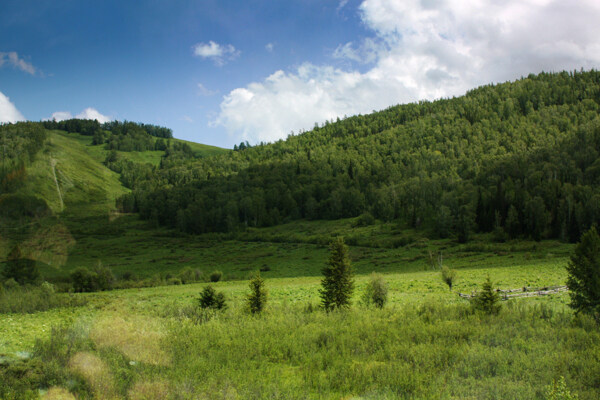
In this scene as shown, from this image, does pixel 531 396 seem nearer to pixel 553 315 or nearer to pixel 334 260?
pixel 553 315

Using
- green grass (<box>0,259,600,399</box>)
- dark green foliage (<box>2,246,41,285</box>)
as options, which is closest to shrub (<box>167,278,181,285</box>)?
dark green foliage (<box>2,246,41,285</box>)

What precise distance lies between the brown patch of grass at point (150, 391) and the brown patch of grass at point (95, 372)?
0.54 meters

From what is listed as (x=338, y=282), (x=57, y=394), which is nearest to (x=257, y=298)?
(x=338, y=282)

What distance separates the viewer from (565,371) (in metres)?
11.5

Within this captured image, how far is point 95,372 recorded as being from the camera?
1203 centimetres

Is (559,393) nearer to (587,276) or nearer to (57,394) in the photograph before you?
(587,276)

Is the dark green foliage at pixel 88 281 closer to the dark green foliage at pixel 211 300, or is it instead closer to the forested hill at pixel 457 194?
the dark green foliage at pixel 211 300

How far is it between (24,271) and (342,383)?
60.3 meters

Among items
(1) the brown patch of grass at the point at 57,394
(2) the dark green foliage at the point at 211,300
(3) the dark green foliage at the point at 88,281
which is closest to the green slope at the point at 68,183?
(3) the dark green foliage at the point at 88,281

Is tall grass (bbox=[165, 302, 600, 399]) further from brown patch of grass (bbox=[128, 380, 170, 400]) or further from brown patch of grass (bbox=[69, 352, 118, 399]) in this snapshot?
brown patch of grass (bbox=[69, 352, 118, 399])

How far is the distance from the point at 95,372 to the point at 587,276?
23259mm

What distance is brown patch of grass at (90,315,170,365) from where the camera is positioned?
45.7 feet

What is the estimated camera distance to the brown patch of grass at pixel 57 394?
35.2 ft

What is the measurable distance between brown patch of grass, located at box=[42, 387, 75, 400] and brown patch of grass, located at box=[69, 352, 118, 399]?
0.64 m
